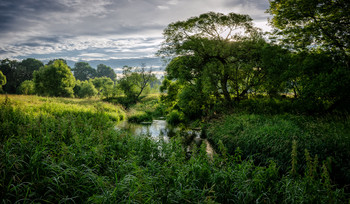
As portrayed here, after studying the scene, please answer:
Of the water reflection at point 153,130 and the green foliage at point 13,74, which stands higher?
the green foliage at point 13,74

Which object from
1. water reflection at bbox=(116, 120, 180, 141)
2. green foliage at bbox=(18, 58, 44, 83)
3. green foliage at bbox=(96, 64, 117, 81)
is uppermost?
green foliage at bbox=(96, 64, 117, 81)

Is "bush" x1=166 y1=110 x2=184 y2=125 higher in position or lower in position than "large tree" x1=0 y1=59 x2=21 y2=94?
lower

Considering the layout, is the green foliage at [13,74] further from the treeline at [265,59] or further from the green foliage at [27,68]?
the treeline at [265,59]

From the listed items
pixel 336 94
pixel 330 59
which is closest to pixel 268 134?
pixel 336 94

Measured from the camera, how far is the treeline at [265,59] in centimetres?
1179

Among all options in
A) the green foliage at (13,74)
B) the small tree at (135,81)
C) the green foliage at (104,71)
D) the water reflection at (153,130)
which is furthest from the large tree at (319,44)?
the green foliage at (104,71)

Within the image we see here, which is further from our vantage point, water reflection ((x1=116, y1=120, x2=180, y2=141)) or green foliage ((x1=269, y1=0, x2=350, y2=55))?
water reflection ((x1=116, y1=120, x2=180, y2=141))

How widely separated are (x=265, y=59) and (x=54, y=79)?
39887 millimetres

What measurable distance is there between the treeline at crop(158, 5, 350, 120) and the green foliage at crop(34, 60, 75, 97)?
3118 cm

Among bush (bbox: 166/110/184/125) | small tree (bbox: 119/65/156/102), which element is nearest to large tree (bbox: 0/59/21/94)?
small tree (bbox: 119/65/156/102)

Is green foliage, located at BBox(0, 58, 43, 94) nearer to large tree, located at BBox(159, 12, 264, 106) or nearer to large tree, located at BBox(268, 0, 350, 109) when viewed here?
large tree, located at BBox(159, 12, 264, 106)

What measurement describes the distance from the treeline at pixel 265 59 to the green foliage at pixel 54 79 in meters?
31.2

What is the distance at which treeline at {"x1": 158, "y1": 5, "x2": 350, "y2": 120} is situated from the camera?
11789mm

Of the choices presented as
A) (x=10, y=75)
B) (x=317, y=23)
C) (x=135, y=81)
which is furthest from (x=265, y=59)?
(x=10, y=75)
